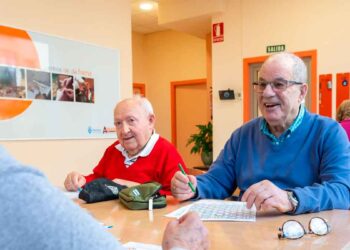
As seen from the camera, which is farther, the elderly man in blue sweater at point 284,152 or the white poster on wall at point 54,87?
the white poster on wall at point 54,87

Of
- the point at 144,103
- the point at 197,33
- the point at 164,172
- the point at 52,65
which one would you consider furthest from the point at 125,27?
the point at 164,172

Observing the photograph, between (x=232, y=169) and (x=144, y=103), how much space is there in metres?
0.65

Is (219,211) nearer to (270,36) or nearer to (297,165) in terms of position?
(297,165)

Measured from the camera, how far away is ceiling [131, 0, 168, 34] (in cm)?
599

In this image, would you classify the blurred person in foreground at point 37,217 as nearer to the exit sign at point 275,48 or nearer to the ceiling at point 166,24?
the exit sign at point 275,48

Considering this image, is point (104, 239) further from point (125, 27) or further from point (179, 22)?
point (179, 22)

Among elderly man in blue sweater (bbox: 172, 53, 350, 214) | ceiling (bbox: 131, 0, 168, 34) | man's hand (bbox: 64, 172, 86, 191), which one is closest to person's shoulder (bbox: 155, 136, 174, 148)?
elderly man in blue sweater (bbox: 172, 53, 350, 214)

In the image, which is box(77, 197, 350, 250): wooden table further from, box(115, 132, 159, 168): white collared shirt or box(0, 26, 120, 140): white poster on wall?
box(0, 26, 120, 140): white poster on wall

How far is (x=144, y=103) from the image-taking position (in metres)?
2.15

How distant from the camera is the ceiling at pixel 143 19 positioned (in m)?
5.99

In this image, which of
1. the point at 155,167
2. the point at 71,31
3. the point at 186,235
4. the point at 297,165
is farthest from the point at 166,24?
the point at 186,235

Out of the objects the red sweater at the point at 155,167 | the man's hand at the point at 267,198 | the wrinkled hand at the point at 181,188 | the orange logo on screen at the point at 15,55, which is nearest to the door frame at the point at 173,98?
the orange logo on screen at the point at 15,55

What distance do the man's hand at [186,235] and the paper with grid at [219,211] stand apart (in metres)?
0.42

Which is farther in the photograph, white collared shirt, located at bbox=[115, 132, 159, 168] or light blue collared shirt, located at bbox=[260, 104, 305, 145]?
white collared shirt, located at bbox=[115, 132, 159, 168]
